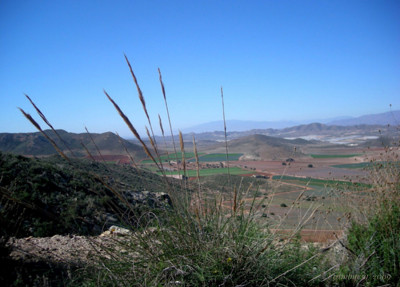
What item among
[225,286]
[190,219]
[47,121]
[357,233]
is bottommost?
[357,233]

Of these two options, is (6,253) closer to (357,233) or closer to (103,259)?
(103,259)

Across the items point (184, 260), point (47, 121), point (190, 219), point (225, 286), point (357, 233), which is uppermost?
point (47, 121)

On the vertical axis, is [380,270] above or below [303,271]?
below

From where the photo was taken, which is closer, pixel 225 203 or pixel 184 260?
pixel 184 260

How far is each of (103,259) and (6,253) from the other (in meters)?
1.31

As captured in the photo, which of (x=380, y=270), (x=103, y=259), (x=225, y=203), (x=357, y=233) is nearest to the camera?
(x=103, y=259)

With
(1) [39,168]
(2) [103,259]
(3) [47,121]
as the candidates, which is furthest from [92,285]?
(1) [39,168]

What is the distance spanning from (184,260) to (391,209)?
254cm

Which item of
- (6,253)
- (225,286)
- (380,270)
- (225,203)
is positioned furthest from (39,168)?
A: (380,270)

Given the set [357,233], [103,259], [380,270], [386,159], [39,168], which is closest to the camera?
[103,259]

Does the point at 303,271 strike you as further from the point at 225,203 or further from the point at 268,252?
the point at 225,203

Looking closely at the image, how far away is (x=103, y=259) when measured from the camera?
1982mm

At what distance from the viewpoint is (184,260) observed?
1.86m

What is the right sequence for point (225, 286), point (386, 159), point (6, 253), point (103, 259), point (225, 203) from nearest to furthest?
point (225, 286) → point (103, 259) → point (6, 253) → point (225, 203) → point (386, 159)
